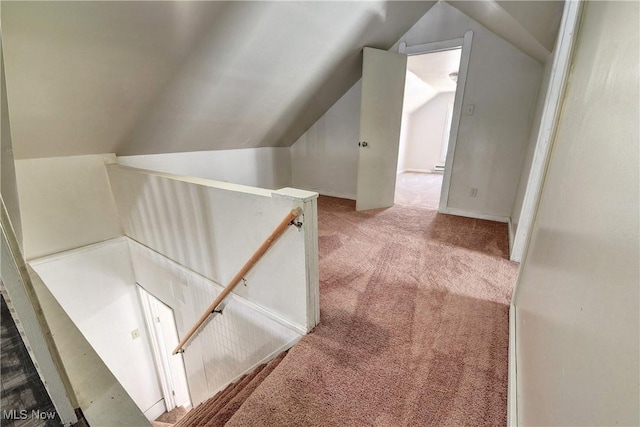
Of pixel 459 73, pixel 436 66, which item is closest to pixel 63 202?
pixel 459 73

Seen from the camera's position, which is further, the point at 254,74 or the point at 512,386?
the point at 254,74

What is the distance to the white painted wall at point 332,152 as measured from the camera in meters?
3.83

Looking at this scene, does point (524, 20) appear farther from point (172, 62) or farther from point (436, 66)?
point (172, 62)

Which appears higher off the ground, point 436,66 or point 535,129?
point 436,66

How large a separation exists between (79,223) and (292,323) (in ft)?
8.38

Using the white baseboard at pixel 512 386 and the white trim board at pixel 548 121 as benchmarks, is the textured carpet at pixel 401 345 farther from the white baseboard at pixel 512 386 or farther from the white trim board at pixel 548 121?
the white trim board at pixel 548 121

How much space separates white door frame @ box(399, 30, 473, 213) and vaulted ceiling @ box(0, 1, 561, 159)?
0.94 ft

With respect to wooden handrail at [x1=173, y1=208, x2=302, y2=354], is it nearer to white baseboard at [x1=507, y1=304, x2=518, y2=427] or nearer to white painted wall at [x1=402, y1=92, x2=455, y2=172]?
white baseboard at [x1=507, y1=304, x2=518, y2=427]

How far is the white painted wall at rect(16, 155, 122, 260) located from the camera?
226 centimetres

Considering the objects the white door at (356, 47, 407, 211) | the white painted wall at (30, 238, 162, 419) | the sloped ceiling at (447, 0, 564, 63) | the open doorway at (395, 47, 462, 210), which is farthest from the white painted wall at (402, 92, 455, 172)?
the white painted wall at (30, 238, 162, 419)

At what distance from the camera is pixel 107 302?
3068 millimetres

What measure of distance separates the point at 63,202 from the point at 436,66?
511 cm

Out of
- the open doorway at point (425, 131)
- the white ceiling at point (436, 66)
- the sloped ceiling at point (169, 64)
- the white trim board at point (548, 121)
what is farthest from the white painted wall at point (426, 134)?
the white trim board at point (548, 121)

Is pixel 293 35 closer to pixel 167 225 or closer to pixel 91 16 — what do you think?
pixel 91 16
